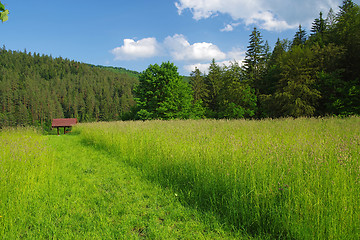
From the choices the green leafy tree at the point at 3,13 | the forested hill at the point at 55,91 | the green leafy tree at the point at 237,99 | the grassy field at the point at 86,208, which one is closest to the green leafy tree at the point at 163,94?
the green leafy tree at the point at 237,99

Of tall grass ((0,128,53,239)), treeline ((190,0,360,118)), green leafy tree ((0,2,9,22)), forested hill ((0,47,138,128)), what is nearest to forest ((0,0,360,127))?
treeline ((190,0,360,118))

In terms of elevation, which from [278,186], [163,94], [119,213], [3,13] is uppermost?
[163,94]

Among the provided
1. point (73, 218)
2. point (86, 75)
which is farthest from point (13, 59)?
point (73, 218)

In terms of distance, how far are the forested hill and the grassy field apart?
A: 43.8 metres

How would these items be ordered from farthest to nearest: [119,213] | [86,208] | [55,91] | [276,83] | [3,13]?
[55,91] < [276,83] < [86,208] < [119,213] < [3,13]

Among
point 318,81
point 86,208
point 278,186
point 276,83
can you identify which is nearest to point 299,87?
point 318,81

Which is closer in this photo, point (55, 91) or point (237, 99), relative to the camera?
point (237, 99)

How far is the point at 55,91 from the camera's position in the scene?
4439 inches

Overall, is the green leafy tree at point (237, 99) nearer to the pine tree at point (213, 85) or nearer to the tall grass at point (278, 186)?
the pine tree at point (213, 85)

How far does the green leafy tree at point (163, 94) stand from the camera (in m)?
29.1

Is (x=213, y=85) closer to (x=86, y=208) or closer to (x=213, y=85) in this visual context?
(x=213, y=85)

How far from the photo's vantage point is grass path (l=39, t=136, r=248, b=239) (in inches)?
108

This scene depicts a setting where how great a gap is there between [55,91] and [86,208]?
13514 cm

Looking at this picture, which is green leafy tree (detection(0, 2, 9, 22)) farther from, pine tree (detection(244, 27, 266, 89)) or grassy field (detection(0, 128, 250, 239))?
pine tree (detection(244, 27, 266, 89))
